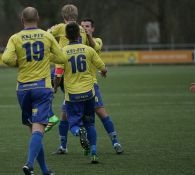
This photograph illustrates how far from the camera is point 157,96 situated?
21.8 m

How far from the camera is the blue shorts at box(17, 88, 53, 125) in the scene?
27.2 feet

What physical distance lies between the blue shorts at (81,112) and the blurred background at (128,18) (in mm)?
46057

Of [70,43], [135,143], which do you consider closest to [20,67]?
[70,43]

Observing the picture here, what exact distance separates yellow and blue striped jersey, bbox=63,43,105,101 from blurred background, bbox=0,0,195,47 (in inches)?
1819

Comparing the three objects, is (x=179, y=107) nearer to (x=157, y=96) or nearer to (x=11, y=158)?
(x=157, y=96)

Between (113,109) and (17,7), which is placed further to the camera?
(17,7)

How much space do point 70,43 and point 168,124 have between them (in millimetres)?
5181

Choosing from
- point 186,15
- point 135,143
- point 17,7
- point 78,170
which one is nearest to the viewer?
point 78,170

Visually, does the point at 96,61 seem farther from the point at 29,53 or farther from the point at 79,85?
the point at 29,53

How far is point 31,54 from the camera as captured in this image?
27.3 ft

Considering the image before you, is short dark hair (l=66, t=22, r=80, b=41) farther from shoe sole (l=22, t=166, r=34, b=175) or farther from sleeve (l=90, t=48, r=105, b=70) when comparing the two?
shoe sole (l=22, t=166, r=34, b=175)

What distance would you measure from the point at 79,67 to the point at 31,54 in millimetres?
1439

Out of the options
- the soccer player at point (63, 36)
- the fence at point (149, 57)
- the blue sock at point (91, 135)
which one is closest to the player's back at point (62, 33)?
the soccer player at point (63, 36)

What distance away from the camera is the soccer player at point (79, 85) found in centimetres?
961
